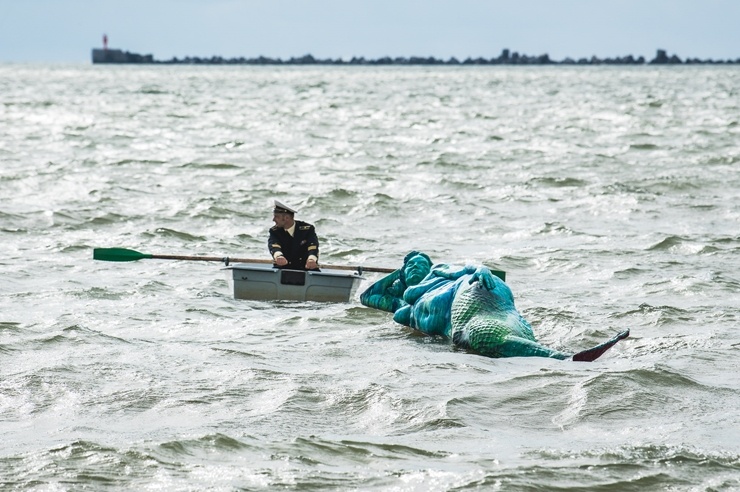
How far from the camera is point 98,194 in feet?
71.4

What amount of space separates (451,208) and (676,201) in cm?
402

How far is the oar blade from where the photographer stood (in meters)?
14.0

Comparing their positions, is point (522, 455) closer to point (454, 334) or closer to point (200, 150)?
point (454, 334)

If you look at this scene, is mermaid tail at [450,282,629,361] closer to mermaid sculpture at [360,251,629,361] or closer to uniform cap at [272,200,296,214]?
mermaid sculpture at [360,251,629,361]

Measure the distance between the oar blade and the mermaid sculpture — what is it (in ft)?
12.2

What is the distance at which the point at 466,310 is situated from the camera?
33.7ft

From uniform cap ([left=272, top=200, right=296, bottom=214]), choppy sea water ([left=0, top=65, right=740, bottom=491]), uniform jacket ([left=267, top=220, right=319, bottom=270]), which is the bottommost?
choppy sea water ([left=0, top=65, right=740, bottom=491])

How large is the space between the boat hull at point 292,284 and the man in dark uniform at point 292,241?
1.12 feet

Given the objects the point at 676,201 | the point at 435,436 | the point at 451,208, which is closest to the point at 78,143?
the point at 451,208

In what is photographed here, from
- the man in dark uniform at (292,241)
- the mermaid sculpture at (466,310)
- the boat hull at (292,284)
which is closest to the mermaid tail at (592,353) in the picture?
the mermaid sculpture at (466,310)

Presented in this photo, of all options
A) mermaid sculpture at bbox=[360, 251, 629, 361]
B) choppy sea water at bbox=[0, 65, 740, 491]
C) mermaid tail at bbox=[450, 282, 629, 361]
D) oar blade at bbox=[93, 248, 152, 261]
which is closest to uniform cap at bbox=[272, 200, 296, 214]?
choppy sea water at bbox=[0, 65, 740, 491]

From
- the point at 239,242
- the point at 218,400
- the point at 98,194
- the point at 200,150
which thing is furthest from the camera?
the point at 200,150

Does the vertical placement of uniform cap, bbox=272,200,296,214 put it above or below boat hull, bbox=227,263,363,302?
above

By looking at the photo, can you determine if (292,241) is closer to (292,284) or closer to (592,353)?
(292,284)
